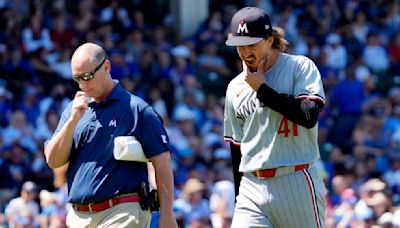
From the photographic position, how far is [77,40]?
17547 millimetres

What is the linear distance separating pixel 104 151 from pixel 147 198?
1.36 ft

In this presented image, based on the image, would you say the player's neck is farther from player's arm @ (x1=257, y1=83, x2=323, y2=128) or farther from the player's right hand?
the player's right hand

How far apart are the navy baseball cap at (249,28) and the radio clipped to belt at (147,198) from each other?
1106mm

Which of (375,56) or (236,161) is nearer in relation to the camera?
(236,161)

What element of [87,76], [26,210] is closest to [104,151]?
[87,76]

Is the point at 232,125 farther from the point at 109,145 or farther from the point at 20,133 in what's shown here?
the point at 20,133

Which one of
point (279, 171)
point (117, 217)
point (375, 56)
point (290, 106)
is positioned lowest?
point (375, 56)

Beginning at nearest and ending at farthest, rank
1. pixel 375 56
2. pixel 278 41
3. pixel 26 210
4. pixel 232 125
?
1. pixel 278 41
2. pixel 232 125
3. pixel 26 210
4. pixel 375 56

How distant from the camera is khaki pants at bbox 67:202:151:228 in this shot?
23.1 ft

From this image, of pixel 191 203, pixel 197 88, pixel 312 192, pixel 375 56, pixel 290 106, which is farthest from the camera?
pixel 375 56

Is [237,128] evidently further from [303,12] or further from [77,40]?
[303,12]

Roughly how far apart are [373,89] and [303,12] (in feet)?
10.3

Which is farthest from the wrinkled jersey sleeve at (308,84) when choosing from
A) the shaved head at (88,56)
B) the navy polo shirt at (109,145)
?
the shaved head at (88,56)

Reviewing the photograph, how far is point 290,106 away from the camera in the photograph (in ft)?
21.5
